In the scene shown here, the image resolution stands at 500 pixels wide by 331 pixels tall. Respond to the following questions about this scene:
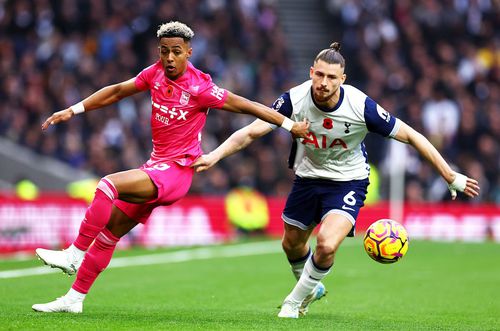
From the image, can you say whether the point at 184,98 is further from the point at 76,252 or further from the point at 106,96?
the point at 76,252

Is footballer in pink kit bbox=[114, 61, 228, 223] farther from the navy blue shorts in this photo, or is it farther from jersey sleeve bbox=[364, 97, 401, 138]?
jersey sleeve bbox=[364, 97, 401, 138]

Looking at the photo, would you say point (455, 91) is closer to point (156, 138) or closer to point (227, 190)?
point (227, 190)

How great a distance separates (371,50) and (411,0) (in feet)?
7.84

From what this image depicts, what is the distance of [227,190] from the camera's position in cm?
2573

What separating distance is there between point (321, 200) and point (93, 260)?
2.43m

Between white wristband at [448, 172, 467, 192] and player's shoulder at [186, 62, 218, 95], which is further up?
player's shoulder at [186, 62, 218, 95]

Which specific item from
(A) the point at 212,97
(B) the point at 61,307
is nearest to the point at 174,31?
(A) the point at 212,97

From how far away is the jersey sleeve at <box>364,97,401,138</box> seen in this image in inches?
405

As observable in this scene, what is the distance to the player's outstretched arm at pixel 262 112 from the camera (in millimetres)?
10039

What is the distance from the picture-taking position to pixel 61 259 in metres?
9.62

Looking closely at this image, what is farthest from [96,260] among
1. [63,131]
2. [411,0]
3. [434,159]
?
[411,0]

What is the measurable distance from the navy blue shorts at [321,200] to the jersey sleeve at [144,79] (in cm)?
194

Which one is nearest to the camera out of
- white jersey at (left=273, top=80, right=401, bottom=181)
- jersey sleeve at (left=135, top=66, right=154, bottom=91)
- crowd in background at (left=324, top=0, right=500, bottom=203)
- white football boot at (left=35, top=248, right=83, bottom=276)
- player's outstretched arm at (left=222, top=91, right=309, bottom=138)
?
white football boot at (left=35, top=248, right=83, bottom=276)


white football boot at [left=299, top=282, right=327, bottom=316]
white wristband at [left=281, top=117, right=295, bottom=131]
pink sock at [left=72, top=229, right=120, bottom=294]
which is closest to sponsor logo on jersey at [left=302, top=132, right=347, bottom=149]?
white wristband at [left=281, top=117, right=295, bottom=131]
